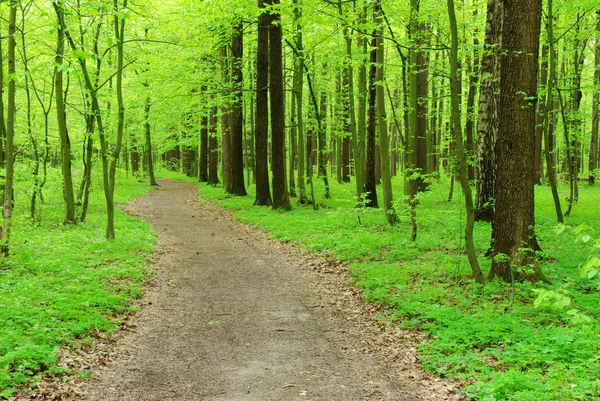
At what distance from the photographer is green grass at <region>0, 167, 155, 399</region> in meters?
5.08

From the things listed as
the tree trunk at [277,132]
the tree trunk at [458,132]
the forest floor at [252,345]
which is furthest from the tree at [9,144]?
the tree trunk at [277,132]

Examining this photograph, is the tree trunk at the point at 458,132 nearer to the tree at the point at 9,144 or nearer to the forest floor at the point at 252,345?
the forest floor at the point at 252,345

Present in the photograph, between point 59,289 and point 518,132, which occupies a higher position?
point 518,132

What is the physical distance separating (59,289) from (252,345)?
11.8 ft

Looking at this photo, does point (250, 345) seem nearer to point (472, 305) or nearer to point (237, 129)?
point (472, 305)

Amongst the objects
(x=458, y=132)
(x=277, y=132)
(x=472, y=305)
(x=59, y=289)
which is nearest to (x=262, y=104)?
(x=277, y=132)

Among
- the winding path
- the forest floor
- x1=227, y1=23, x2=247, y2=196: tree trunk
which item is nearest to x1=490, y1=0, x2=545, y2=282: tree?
the forest floor

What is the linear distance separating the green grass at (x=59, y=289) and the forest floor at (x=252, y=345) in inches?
10.6

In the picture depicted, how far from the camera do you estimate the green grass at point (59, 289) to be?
508 cm

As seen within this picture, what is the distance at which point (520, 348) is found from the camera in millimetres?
5160

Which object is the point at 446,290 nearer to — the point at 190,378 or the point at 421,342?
the point at 421,342

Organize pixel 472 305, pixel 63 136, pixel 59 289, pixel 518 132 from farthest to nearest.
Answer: pixel 63 136 → pixel 59 289 → pixel 518 132 → pixel 472 305

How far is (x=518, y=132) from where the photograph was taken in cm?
716

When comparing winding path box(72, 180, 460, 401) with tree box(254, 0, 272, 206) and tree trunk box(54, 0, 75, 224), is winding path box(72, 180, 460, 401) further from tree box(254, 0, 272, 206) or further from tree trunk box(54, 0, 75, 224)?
tree box(254, 0, 272, 206)
